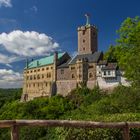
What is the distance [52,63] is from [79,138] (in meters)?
67.3

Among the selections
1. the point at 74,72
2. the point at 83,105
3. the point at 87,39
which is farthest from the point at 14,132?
the point at 87,39

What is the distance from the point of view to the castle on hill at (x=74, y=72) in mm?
64938

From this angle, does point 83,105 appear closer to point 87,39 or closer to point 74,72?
point 74,72

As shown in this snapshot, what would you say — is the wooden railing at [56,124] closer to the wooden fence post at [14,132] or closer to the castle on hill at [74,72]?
the wooden fence post at [14,132]

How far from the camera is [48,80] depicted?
79.6 m

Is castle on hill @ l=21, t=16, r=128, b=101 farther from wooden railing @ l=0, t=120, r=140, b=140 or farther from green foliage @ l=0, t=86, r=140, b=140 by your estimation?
wooden railing @ l=0, t=120, r=140, b=140

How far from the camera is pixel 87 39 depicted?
75.6 metres

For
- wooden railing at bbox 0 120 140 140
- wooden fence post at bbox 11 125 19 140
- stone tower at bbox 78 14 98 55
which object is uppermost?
stone tower at bbox 78 14 98 55

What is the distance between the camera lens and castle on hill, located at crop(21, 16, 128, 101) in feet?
213

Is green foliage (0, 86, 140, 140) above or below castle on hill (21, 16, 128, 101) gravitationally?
below

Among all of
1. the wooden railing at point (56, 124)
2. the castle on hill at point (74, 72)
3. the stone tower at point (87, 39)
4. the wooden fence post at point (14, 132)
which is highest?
the stone tower at point (87, 39)

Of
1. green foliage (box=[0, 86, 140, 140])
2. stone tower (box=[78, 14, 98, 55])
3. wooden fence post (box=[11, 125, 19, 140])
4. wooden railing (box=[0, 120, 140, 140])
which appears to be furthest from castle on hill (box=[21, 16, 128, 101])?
wooden fence post (box=[11, 125, 19, 140])

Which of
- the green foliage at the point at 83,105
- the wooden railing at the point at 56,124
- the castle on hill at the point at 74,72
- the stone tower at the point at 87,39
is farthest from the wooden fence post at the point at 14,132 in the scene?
the stone tower at the point at 87,39

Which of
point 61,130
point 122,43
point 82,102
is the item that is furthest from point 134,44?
point 82,102
